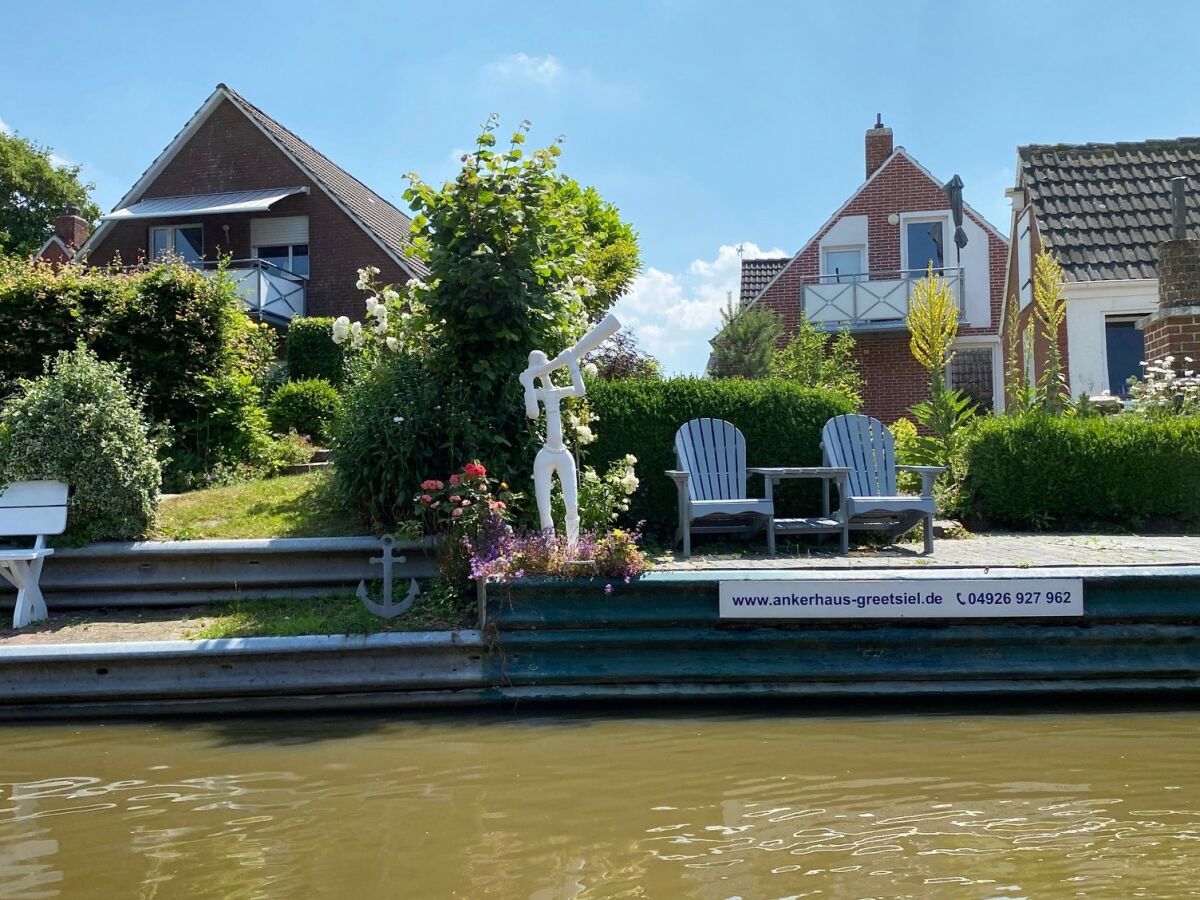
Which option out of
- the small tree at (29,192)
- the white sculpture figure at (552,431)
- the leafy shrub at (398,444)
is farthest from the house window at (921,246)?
the small tree at (29,192)

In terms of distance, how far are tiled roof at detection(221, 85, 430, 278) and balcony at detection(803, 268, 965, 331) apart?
868cm

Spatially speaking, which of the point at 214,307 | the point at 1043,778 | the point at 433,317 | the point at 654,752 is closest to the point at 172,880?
the point at 654,752

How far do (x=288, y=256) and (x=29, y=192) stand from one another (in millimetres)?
19565

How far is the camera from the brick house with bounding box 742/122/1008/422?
2130 centimetres

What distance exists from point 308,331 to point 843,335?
404 inches

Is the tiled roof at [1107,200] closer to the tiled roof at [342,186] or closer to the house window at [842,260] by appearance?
the house window at [842,260]

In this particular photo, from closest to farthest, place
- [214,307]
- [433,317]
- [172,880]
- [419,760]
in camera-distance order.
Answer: [172,880], [419,760], [433,317], [214,307]

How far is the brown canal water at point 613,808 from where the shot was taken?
2965 millimetres

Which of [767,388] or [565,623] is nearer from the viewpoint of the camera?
[565,623]

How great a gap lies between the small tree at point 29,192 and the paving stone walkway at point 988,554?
33.9m

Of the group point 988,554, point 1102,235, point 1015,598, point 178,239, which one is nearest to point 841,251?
point 1102,235

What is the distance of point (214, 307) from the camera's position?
32.2 feet

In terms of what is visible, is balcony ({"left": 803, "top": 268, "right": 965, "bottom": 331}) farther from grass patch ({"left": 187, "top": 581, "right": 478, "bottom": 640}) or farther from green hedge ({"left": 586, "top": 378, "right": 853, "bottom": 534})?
grass patch ({"left": 187, "top": 581, "right": 478, "bottom": 640})

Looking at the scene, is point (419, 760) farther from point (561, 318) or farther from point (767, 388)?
point (767, 388)
